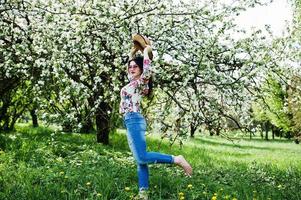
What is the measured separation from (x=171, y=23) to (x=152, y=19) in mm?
910

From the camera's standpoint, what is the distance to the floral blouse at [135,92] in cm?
583

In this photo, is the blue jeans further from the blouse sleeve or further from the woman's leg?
the blouse sleeve

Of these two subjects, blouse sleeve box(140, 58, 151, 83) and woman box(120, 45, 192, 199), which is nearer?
woman box(120, 45, 192, 199)

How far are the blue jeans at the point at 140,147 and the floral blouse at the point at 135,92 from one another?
8 centimetres

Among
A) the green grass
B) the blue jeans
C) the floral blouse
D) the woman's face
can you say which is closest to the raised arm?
the floral blouse

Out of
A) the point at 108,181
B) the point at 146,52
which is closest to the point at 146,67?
the point at 146,52

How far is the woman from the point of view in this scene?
5.69m

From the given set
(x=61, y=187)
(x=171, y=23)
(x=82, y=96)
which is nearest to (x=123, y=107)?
(x=61, y=187)

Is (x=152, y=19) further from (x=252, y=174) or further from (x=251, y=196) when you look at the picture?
(x=251, y=196)

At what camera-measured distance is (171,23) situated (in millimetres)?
9578

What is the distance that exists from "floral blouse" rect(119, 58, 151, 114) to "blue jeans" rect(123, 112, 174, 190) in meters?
0.08

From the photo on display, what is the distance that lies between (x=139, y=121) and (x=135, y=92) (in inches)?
15.3

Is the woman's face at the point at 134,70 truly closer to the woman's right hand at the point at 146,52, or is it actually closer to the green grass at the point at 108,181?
the woman's right hand at the point at 146,52

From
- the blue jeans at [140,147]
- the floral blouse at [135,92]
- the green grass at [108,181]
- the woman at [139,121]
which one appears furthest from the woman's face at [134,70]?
the green grass at [108,181]
